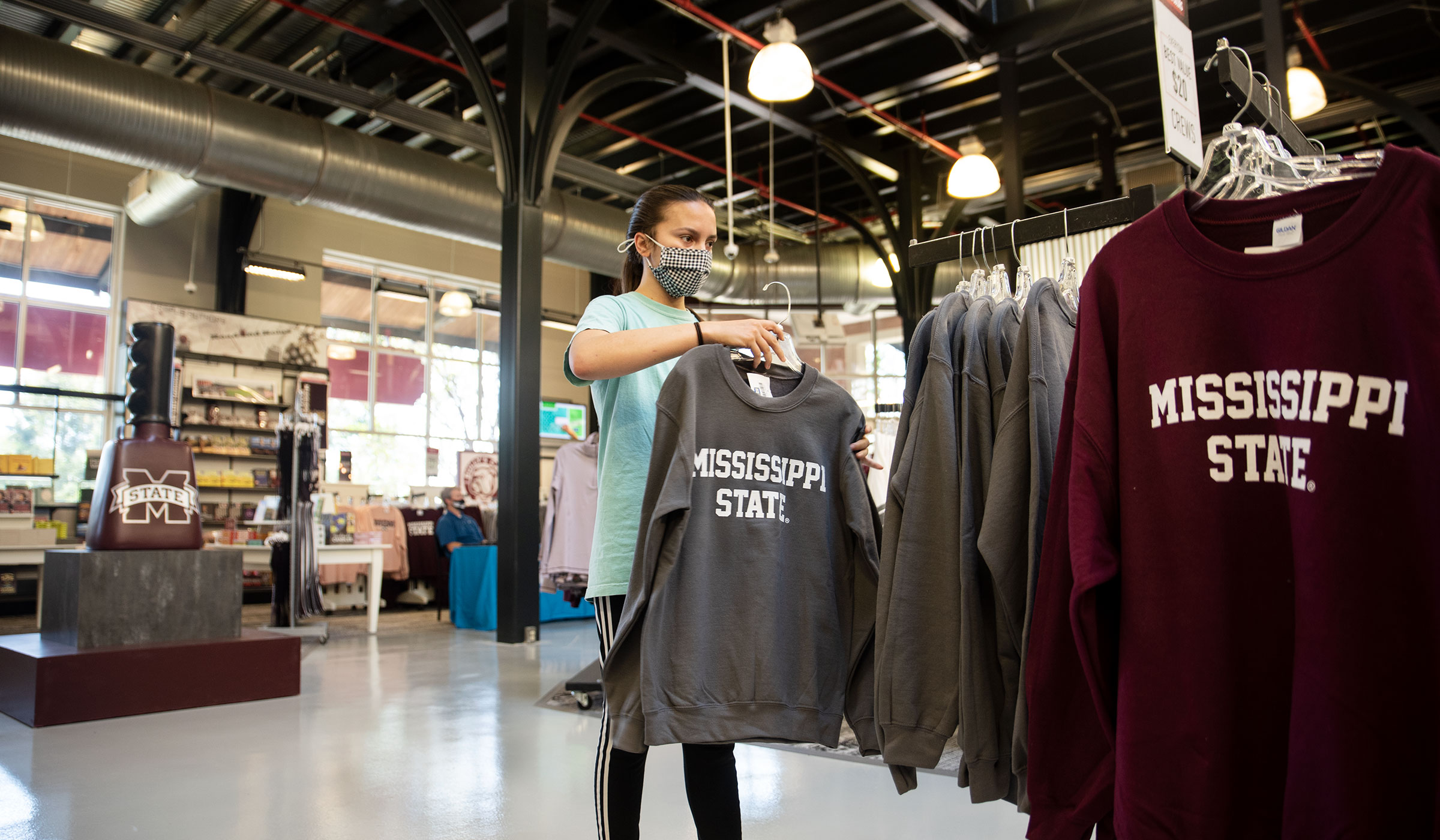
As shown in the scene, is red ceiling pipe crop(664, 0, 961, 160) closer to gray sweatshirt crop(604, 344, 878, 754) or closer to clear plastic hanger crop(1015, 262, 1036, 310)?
clear plastic hanger crop(1015, 262, 1036, 310)

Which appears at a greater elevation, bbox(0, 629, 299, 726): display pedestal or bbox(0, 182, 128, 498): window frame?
bbox(0, 182, 128, 498): window frame

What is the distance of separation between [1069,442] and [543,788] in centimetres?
228

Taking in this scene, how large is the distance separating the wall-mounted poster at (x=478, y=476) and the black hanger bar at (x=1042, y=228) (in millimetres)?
11030

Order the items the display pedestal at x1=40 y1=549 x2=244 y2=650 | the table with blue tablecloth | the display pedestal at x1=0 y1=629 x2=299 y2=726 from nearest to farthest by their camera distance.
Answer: the display pedestal at x1=0 y1=629 x2=299 y2=726 < the display pedestal at x1=40 y1=549 x2=244 y2=650 < the table with blue tablecloth

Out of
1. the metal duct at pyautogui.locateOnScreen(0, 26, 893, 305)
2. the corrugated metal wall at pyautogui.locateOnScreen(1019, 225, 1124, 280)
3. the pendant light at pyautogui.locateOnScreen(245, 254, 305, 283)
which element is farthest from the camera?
the pendant light at pyautogui.locateOnScreen(245, 254, 305, 283)

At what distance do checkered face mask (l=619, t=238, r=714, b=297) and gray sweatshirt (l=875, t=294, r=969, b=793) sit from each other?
0.55 m

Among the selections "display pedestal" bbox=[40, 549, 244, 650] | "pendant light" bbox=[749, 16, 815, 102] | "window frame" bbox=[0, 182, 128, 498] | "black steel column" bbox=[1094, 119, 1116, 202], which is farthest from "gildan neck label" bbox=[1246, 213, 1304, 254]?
"window frame" bbox=[0, 182, 128, 498]

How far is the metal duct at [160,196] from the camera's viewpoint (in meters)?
8.75

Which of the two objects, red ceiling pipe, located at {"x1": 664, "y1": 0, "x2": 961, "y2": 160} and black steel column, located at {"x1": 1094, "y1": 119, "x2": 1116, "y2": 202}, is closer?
red ceiling pipe, located at {"x1": 664, "y1": 0, "x2": 961, "y2": 160}

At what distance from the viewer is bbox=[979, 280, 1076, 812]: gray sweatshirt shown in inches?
48.4

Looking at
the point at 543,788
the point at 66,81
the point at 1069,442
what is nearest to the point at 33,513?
the point at 66,81

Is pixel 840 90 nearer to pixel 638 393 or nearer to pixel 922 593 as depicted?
pixel 638 393

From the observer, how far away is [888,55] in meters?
7.78

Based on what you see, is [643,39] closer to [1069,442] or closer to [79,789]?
[79,789]
